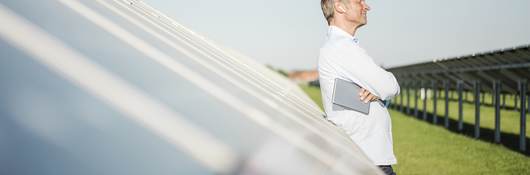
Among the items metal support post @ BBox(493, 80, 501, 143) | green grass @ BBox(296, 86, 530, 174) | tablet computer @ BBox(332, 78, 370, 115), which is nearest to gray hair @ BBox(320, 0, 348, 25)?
tablet computer @ BBox(332, 78, 370, 115)

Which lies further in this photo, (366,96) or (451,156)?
(451,156)


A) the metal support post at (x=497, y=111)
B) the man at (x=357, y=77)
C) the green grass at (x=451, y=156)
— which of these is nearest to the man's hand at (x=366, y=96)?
the man at (x=357, y=77)

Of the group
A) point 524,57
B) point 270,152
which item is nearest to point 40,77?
point 270,152

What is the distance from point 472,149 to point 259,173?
10.5 m

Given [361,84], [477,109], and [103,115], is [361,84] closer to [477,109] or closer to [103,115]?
[103,115]

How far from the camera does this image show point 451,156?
974 cm

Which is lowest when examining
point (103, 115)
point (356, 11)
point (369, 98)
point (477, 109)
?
point (477, 109)

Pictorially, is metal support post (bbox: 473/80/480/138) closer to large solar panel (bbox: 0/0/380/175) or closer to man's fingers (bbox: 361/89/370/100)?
man's fingers (bbox: 361/89/370/100)

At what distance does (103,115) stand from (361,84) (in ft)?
6.13

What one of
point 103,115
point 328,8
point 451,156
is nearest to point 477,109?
point 451,156

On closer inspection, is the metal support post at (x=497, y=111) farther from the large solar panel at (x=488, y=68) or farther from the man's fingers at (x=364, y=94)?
the man's fingers at (x=364, y=94)

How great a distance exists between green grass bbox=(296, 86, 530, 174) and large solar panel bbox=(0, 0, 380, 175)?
7085mm

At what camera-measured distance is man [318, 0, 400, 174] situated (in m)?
2.55

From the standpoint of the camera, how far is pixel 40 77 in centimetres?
85
